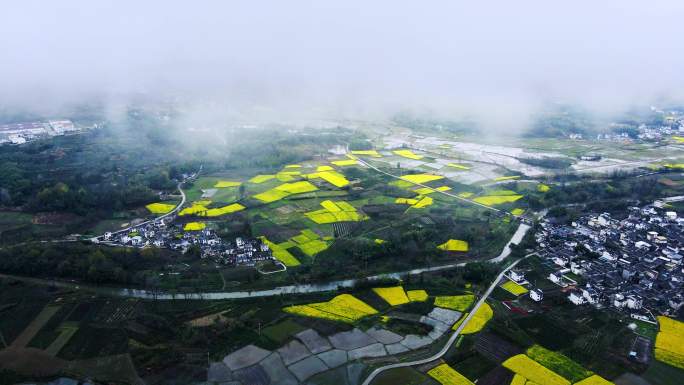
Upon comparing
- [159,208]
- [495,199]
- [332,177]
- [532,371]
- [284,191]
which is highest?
[495,199]

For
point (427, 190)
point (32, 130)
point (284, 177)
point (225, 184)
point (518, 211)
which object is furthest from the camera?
point (32, 130)

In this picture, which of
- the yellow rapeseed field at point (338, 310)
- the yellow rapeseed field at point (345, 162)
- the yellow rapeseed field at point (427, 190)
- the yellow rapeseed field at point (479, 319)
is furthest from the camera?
the yellow rapeseed field at point (345, 162)

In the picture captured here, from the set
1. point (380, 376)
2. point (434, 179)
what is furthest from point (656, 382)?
point (434, 179)

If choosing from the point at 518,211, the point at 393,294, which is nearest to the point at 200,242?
the point at 393,294

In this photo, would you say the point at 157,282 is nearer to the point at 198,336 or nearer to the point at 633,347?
the point at 198,336

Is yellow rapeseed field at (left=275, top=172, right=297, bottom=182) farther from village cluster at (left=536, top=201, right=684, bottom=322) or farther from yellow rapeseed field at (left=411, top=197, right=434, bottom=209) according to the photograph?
village cluster at (left=536, top=201, right=684, bottom=322)

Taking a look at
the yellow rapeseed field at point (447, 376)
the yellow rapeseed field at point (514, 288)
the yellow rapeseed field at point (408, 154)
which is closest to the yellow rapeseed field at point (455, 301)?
the yellow rapeseed field at point (514, 288)

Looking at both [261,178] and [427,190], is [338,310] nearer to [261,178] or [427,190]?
[427,190]

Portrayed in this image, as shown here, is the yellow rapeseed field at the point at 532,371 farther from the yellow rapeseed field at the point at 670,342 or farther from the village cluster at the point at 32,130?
the village cluster at the point at 32,130
